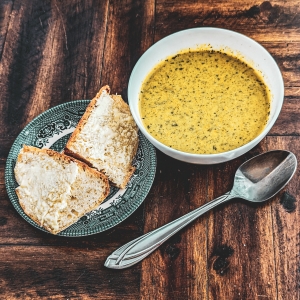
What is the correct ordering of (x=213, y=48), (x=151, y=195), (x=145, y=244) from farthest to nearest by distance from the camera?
(x=213, y=48) < (x=151, y=195) < (x=145, y=244)

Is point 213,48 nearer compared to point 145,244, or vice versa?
point 145,244

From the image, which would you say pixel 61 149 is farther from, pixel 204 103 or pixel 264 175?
pixel 264 175

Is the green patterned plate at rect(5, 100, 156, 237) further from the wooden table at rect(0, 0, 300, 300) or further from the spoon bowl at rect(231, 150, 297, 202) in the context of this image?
the spoon bowl at rect(231, 150, 297, 202)

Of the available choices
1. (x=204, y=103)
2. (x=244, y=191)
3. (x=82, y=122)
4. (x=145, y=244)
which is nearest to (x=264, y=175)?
(x=244, y=191)

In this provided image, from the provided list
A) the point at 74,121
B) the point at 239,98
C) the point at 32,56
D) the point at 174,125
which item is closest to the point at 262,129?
the point at 239,98

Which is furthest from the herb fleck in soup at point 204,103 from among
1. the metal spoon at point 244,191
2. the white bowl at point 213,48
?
the metal spoon at point 244,191

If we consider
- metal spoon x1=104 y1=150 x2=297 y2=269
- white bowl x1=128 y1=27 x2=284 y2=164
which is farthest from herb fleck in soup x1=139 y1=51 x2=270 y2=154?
metal spoon x1=104 y1=150 x2=297 y2=269
